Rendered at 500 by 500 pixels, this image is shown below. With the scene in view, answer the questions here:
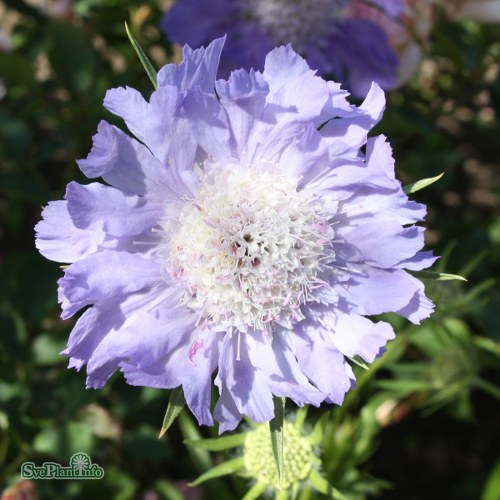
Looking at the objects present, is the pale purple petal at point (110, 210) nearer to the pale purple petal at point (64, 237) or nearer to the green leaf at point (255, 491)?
the pale purple petal at point (64, 237)

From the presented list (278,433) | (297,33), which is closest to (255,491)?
(278,433)

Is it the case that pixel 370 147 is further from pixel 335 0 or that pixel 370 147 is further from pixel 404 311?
pixel 335 0

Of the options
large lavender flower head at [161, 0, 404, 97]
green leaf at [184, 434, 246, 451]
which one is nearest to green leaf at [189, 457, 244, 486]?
green leaf at [184, 434, 246, 451]

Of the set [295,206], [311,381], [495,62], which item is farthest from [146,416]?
[495,62]

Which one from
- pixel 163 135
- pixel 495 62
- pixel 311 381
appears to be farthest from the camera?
pixel 495 62

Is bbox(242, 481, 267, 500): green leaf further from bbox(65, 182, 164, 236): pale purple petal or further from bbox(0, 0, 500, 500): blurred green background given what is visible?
bbox(65, 182, 164, 236): pale purple petal

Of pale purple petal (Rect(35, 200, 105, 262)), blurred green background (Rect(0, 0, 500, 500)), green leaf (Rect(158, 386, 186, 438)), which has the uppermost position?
pale purple petal (Rect(35, 200, 105, 262))
